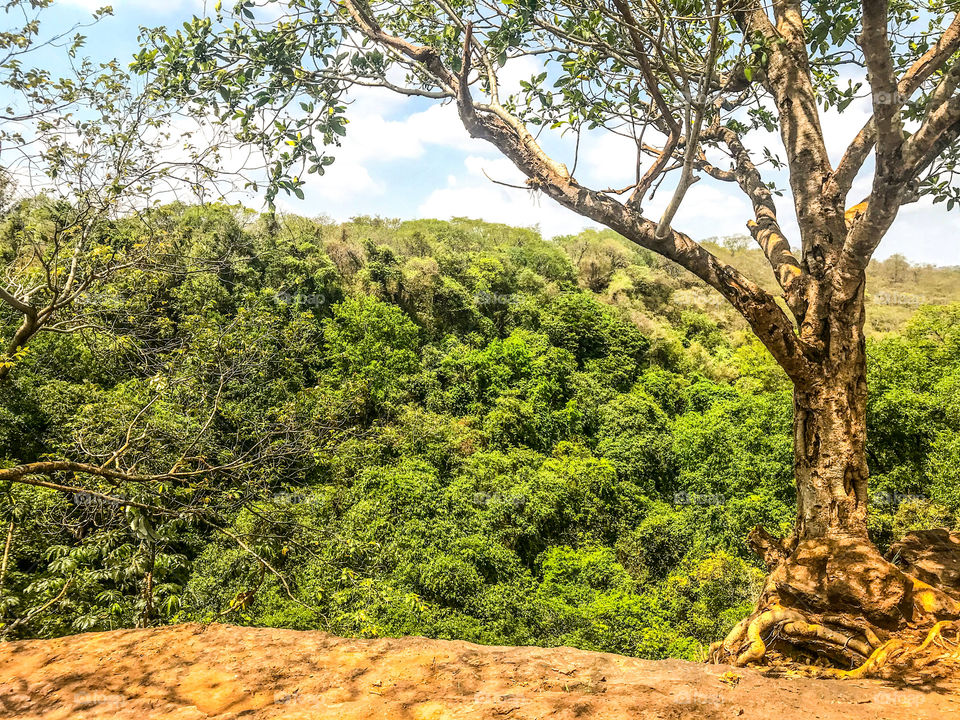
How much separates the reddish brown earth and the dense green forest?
5.02 feet

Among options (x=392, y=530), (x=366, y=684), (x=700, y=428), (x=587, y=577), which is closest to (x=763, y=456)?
(x=700, y=428)

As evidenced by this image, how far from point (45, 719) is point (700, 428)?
72.3 feet

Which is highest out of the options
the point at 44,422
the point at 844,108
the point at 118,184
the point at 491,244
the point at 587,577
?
the point at 491,244

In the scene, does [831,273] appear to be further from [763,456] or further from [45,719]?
[763,456]

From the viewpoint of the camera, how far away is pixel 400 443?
67.2 ft

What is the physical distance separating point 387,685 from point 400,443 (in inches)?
727

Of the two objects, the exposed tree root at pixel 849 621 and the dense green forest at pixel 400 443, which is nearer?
the exposed tree root at pixel 849 621

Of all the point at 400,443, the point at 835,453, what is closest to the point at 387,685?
the point at 835,453

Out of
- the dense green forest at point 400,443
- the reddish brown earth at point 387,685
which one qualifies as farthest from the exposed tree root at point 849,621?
the dense green forest at point 400,443

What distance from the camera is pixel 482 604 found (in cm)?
1401

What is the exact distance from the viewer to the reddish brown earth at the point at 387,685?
207 cm

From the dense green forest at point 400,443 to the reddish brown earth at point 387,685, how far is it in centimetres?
153

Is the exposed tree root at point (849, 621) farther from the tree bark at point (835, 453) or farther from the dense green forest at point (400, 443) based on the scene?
the dense green forest at point (400, 443)

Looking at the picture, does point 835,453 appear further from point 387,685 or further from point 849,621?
point 387,685
